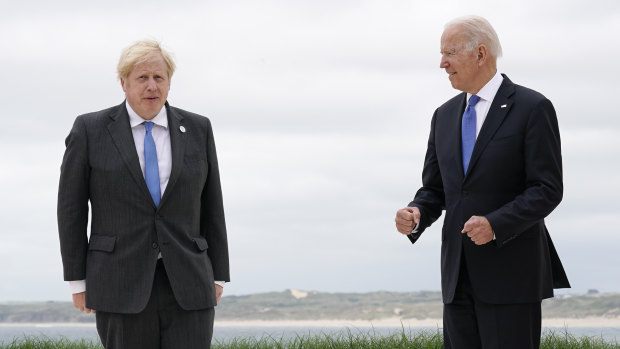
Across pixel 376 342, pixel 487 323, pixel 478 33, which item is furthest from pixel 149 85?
pixel 376 342

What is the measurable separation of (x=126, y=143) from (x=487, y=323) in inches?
77.7

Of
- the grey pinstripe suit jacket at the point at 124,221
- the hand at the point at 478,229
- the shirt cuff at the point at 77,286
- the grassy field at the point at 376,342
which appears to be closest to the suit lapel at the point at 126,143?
the grey pinstripe suit jacket at the point at 124,221

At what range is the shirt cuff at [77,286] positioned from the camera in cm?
397

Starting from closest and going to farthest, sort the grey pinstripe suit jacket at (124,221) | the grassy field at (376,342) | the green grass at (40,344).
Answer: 1. the grey pinstripe suit jacket at (124,221)
2. the grassy field at (376,342)
3. the green grass at (40,344)

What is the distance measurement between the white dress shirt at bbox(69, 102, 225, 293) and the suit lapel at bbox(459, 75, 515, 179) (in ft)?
4.85

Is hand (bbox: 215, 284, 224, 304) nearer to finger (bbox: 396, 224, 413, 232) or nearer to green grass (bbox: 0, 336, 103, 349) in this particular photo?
finger (bbox: 396, 224, 413, 232)

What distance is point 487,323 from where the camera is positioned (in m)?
3.84

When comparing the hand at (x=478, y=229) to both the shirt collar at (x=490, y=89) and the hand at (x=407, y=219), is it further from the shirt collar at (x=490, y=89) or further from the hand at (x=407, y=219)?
the shirt collar at (x=490, y=89)

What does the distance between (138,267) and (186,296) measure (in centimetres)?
27

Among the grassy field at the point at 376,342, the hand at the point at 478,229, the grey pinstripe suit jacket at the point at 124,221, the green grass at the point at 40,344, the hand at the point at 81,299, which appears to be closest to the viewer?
the hand at the point at 478,229

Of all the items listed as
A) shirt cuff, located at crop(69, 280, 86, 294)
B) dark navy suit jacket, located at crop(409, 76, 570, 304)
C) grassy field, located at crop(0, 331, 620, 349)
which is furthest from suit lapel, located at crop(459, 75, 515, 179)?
grassy field, located at crop(0, 331, 620, 349)

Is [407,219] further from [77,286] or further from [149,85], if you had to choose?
[77,286]

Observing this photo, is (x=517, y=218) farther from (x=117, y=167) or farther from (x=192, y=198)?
(x=117, y=167)

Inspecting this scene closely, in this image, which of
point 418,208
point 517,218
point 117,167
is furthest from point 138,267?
point 517,218
